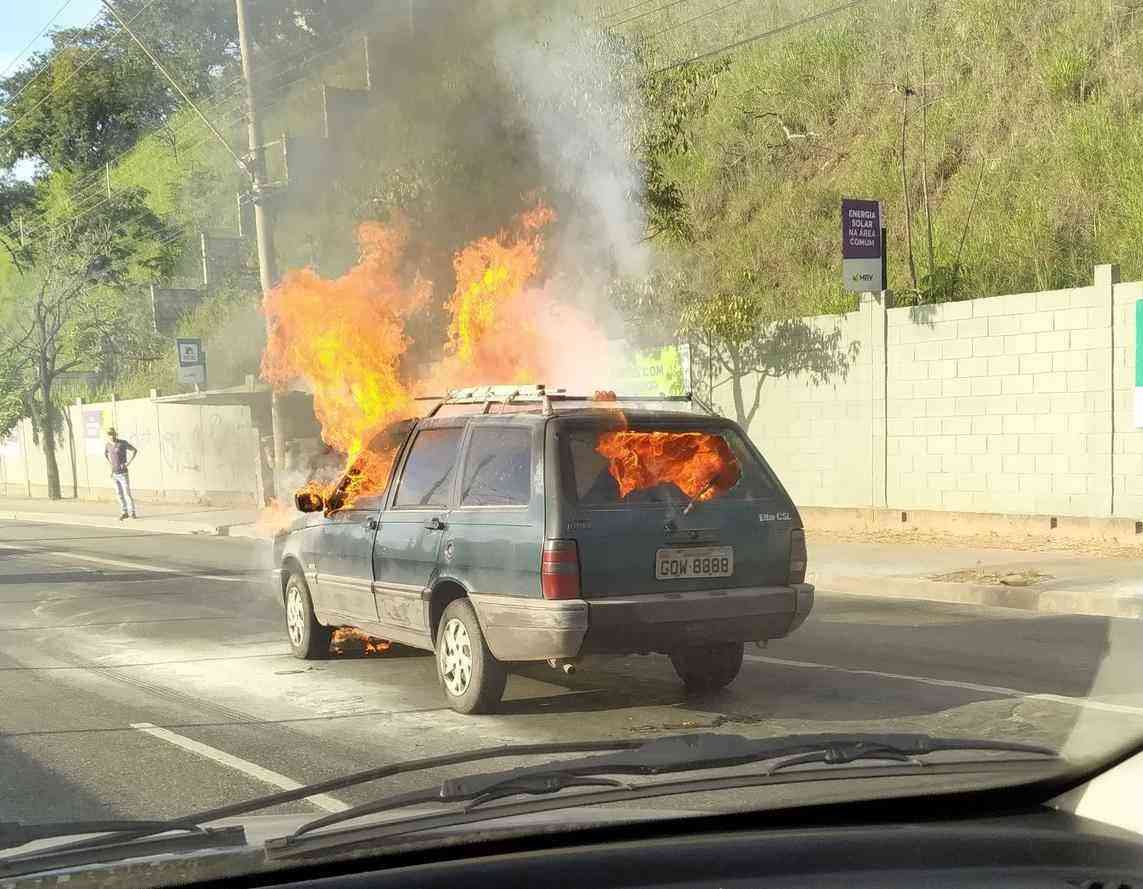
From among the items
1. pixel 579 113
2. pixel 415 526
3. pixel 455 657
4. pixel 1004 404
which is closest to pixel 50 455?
pixel 579 113

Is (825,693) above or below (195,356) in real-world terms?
below

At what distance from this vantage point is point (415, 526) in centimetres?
760

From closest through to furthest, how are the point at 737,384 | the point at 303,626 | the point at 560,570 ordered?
the point at 560,570
the point at 303,626
the point at 737,384

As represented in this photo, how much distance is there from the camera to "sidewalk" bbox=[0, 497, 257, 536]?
25000mm

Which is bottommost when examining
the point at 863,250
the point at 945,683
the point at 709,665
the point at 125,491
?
the point at 125,491

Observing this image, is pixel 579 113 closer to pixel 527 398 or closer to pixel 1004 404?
pixel 1004 404

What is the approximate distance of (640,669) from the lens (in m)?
8.47

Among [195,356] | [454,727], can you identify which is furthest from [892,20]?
[454,727]

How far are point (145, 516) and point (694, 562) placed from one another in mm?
23999

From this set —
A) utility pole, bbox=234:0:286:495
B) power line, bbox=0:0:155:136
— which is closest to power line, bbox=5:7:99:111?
power line, bbox=0:0:155:136

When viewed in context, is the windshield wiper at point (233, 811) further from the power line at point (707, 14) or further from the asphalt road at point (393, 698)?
the power line at point (707, 14)

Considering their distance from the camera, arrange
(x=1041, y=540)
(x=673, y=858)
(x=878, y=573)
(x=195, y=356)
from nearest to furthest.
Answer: (x=673, y=858) → (x=878, y=573) → (x=1041, y=540) → (x=195, y=356)

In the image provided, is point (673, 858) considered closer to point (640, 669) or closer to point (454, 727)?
point (454, 727)

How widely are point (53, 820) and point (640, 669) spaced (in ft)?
13.9
